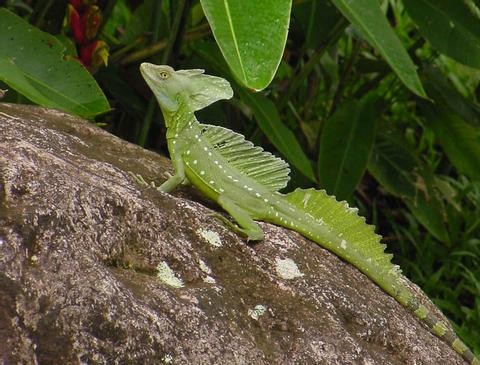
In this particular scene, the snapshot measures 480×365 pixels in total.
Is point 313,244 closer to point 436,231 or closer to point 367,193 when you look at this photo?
point 436,231

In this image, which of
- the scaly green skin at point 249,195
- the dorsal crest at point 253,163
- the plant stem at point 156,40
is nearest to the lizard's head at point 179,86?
the scaly green skin at point 249,195

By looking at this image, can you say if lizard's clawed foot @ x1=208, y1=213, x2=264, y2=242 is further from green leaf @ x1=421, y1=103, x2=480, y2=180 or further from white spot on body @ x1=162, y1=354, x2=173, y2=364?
green leaf @ x1=421, y1=103, x2=480, y2=180

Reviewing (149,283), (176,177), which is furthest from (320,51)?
(149,283)

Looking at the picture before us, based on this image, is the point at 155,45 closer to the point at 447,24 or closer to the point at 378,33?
the point at 447,24

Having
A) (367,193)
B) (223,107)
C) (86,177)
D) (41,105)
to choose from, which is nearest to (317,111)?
(367,193)

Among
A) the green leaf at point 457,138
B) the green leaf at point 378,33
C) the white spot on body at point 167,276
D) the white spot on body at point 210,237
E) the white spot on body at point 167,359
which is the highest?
the green leaf at point 378,33

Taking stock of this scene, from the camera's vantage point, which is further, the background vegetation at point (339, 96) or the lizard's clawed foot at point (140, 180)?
the background vegetation at point (339, 96)

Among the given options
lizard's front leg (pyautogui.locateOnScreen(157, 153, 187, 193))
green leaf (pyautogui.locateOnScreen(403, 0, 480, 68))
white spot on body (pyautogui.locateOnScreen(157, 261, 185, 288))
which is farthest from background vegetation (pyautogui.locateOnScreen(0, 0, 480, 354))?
white spot on body (pyautogui.locateOnScreen(157, 261, 185, 288))

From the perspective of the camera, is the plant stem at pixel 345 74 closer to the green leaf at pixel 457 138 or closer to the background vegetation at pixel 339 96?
the background vegetation at pixel 339 96
